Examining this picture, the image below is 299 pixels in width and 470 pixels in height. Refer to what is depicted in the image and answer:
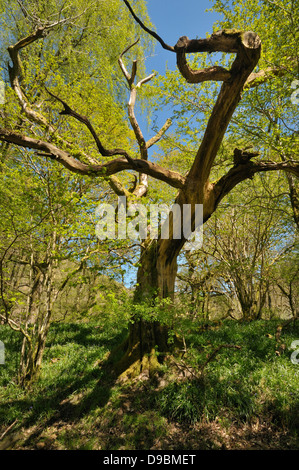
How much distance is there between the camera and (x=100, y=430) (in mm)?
3461

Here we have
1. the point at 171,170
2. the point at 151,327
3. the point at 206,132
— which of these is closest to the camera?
the point at 206,132

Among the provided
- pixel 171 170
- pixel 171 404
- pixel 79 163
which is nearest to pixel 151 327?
pixel 171 404

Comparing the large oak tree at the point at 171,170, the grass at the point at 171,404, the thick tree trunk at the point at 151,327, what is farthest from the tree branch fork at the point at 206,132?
the grass at the point at 171,404

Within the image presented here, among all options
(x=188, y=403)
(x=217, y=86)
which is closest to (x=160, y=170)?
(x=217, y=86)

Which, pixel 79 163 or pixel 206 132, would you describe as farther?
pixel 79 163

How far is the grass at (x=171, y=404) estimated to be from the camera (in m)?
3.07

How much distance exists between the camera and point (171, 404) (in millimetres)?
3566

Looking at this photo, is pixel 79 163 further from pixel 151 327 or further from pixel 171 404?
pixel 171 404

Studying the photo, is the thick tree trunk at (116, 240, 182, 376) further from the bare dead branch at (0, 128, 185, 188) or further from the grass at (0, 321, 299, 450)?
the bare dead branch at (0, 128, 185, 188)

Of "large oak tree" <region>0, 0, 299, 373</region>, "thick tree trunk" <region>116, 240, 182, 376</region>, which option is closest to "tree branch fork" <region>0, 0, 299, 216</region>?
"large oak tree" <region>0, 0, 299, 373</region>

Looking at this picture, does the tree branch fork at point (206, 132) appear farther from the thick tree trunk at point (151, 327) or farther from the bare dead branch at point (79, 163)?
the thick tree trunk at point (151, 327)

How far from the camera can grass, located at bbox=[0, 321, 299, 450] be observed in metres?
3.07

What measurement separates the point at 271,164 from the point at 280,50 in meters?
2.38
